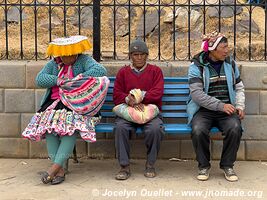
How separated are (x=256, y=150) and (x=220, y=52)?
4.23ft

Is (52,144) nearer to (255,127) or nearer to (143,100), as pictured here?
(143,100)

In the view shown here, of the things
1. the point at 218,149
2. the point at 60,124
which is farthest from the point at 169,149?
the point at 60,124

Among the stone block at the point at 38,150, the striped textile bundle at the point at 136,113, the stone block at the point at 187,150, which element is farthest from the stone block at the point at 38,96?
the stone block at the point at 187,150

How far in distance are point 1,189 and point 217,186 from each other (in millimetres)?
1951

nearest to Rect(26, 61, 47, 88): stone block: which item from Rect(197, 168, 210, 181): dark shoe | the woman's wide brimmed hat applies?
the woman's wide brimmed hat

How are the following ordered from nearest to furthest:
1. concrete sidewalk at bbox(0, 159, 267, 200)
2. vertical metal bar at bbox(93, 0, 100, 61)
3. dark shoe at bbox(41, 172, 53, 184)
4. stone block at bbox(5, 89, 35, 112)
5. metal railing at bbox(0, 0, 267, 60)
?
concrete sidewalk at bbox(0, 159, 267, 200) < dark shoe at bbox(41, 172, 53, 184) < stone block at bbox(5, 89, 35, 112) < vertical metal bar at bbox(93, 0, 100, 61) < metal railing at bbox(0, 0, 267, 60)

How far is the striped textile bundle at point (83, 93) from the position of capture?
17.3ft

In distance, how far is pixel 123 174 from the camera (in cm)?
523

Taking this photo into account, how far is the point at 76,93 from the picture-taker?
5.26 meters

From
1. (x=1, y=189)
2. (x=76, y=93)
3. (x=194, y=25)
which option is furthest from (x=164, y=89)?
(x=194, y=25)

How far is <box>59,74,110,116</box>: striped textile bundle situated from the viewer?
17.3 feet

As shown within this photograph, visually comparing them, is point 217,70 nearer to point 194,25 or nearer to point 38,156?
point 38,156

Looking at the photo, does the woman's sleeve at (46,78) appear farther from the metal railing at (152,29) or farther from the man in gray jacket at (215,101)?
the metal railing at (152,29)

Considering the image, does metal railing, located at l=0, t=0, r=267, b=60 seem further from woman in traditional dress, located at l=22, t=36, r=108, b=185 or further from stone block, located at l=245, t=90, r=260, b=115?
woman in traditional dress, located at l=22, t=36, r=108, b=185
